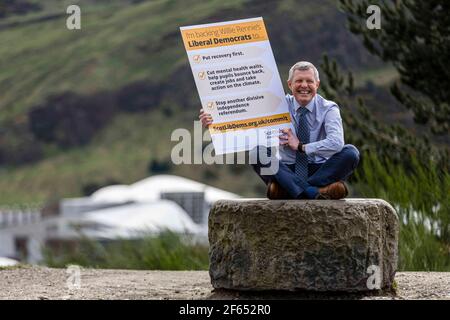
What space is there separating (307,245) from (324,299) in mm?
429

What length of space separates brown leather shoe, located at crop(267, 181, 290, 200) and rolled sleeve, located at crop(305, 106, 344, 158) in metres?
0.34

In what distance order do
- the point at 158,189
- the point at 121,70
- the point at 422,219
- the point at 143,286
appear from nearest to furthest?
the point at 143,286 < the point at 422,219 < the point at 158,189 < the point at 121,70

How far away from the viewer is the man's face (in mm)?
8344

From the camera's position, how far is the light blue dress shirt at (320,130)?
8234 mm

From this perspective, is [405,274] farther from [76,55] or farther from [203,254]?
[76,55]

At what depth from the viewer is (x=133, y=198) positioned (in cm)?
4869

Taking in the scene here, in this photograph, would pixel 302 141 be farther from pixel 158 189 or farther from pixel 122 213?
pixel 158 189

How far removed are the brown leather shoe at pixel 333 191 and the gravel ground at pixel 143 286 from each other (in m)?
0.69

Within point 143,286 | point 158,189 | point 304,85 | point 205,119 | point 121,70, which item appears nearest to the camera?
point 205,119

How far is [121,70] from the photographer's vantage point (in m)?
120

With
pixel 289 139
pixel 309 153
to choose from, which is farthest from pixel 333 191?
pixel 289 139

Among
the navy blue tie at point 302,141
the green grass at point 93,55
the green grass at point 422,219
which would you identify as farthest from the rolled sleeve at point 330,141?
the green grass at point 93,55

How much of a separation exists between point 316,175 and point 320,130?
318mm
